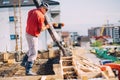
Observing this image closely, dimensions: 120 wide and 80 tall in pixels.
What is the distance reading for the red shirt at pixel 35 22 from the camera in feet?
23.5

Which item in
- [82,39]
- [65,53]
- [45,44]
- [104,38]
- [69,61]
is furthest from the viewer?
[104,38]

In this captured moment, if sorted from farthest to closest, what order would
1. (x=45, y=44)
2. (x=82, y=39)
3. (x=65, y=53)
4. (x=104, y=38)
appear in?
1. (x=104, y=38)
2. (x=82, y=39)
3. (x=45, y=44)
4. (x=65, y=53)

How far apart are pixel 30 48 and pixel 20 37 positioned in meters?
32.6

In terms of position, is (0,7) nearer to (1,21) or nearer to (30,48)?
(1,21)

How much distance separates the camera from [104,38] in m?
118

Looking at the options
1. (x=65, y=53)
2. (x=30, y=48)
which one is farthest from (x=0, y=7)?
(x=30, y=48)

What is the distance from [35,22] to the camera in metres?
7.19

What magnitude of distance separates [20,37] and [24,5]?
4.51 meters

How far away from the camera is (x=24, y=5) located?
4103cm

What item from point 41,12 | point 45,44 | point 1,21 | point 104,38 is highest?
point 41,12

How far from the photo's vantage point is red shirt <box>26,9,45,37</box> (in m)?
7.17

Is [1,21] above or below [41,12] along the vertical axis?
below

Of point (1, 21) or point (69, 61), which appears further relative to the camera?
point (1, 21)

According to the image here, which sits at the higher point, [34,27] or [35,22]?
[35,22]
